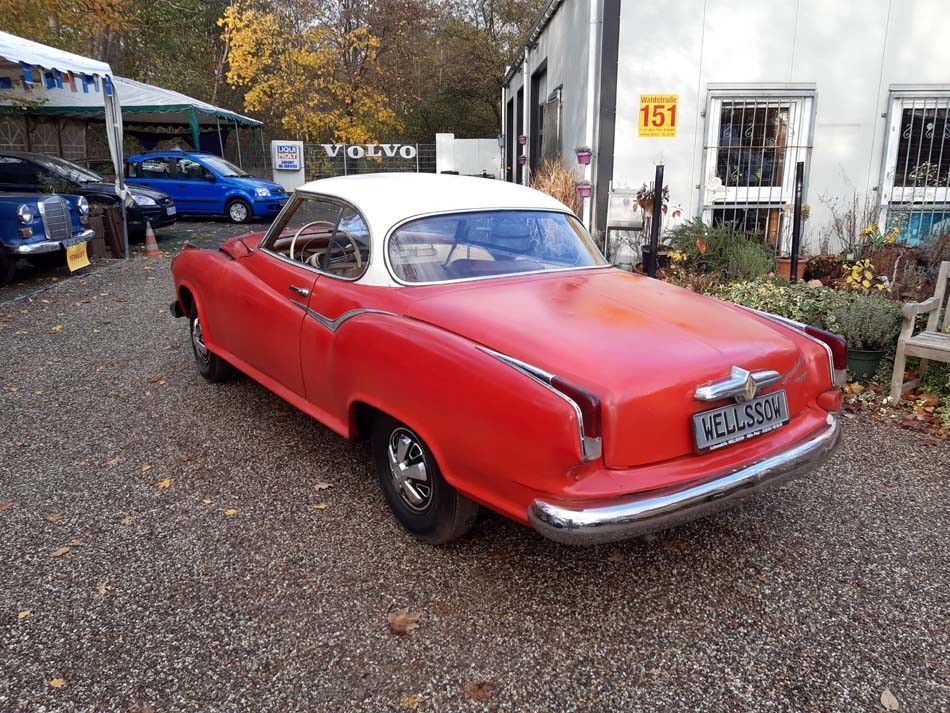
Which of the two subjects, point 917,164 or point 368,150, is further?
point 368,150

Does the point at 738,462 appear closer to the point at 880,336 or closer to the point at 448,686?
the point at 448,686

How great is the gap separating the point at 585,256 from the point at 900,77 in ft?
22.4

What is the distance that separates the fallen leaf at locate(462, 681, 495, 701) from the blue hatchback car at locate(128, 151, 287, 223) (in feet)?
49.3

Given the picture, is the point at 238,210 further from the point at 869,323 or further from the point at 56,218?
the point at 869,323

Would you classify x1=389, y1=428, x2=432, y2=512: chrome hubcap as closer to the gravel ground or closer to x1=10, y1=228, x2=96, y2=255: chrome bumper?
the gravel ground

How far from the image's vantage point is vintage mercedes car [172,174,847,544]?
8.01 feet

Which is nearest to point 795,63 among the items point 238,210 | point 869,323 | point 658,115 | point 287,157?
point 658,115

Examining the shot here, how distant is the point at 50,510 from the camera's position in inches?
140

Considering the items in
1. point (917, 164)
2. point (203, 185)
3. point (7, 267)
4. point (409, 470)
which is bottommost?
point (409, 470)

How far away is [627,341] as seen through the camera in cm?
272

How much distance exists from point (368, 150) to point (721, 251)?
55.8ft

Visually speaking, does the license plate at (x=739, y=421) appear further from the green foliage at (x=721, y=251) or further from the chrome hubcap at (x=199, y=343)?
the green foliage at (x=721, y=251)

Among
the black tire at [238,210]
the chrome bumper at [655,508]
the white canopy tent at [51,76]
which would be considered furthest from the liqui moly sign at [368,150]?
the chrome bumper at [655,508]

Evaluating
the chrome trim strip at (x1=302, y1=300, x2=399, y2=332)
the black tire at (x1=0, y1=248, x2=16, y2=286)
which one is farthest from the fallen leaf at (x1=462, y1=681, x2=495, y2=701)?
the black tire at (x1=0, y1=248, x2=16, y2=286)
